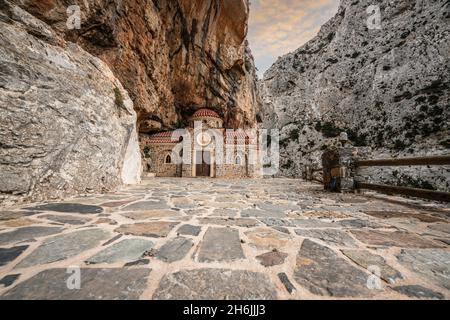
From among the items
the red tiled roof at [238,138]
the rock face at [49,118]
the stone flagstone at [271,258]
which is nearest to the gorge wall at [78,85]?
the rock face at [49,118]

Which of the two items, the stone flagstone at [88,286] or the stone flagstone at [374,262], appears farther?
the stone flagstone at [374,262]

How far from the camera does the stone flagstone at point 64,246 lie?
4.59ft

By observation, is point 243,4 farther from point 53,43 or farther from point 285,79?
point 285,79

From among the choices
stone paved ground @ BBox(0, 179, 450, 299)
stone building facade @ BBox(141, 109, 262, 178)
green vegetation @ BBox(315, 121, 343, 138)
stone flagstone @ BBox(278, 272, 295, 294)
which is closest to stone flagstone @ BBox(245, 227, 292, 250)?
stone paved ground @ BBox(0, 179, 450, 299)

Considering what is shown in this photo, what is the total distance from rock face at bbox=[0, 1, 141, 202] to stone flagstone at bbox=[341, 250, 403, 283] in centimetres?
453

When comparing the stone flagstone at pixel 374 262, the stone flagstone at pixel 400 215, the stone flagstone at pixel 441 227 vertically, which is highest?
the stone flagstone at pixel 374 262

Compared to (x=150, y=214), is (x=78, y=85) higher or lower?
higher

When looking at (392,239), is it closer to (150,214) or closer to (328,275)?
(328,275)

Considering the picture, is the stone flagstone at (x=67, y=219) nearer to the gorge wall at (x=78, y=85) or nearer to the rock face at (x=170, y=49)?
the gorge wall at (x=78, y=85)

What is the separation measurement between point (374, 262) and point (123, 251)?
1.98 metres

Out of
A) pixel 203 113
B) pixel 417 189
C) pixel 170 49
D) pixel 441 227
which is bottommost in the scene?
pixel 441 227

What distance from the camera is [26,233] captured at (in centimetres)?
188

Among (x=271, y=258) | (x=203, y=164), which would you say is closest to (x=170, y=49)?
(x=203, y=164)

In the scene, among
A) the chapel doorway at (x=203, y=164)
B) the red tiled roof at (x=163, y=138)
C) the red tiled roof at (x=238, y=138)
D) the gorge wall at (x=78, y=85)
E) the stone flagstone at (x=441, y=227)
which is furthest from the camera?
the red tiled roof at (x=238, y=138)
